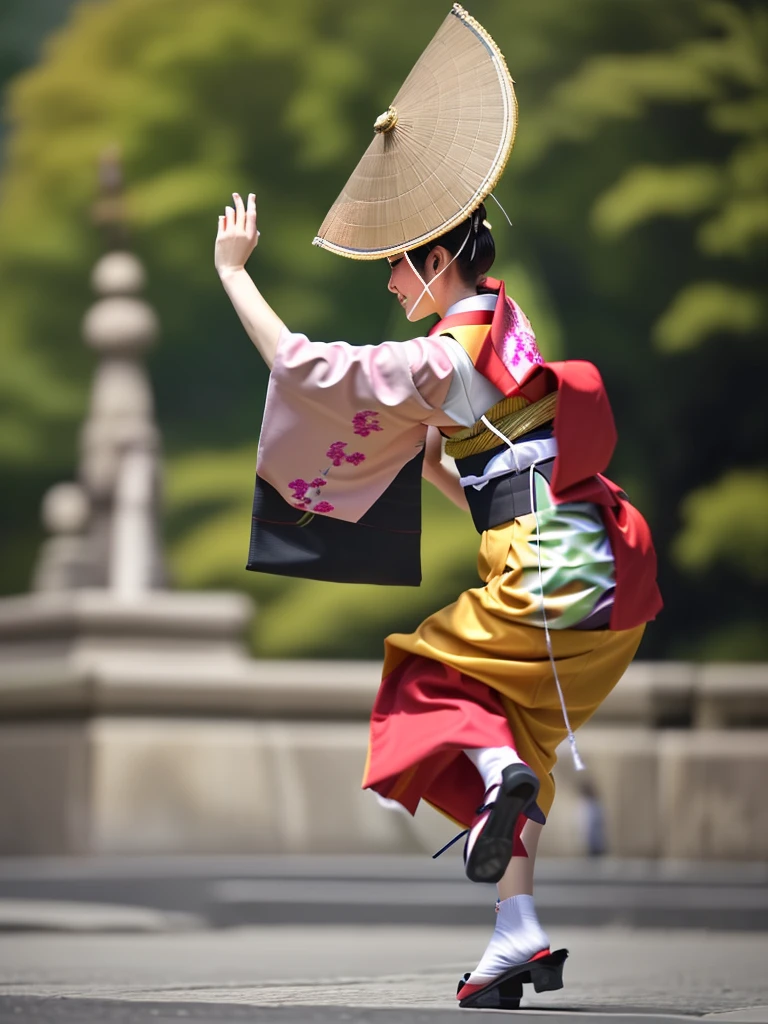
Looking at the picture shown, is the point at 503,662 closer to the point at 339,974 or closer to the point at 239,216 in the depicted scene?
the point at 239,216

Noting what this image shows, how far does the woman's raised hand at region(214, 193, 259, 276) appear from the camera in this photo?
3.63 meters

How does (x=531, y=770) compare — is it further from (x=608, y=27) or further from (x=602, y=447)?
(x=608, y=27)

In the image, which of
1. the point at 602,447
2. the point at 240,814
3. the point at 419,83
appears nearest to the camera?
the point at 602,447

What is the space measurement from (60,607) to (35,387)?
8084 mm

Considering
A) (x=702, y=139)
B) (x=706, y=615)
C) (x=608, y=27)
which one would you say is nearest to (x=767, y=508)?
(x=706, y=615)

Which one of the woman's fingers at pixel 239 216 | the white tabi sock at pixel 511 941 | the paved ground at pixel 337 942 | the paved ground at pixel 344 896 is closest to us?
the paved ground at pixel 337 942

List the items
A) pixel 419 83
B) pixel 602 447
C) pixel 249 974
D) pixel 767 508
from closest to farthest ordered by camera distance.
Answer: pixel 602 447, pixel 419 83, pixel 249 974, pixel 767 508

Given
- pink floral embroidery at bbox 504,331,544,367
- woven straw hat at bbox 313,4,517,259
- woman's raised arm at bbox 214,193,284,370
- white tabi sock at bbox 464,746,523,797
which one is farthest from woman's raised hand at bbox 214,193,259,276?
white tabi sock at bbox 464,746,523,797

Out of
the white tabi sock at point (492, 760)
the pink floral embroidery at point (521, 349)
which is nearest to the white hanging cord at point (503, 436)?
the pink floral embroidery at point (521, 349)

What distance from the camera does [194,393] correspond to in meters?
19.9

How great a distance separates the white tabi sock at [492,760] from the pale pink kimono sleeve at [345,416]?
23.6 inches

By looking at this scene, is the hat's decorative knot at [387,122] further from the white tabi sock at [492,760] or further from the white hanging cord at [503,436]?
the white tabi sock at [492,760]

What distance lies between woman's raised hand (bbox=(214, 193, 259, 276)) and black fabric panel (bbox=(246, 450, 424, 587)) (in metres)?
0.44

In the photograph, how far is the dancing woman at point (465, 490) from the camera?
11.3 ft
